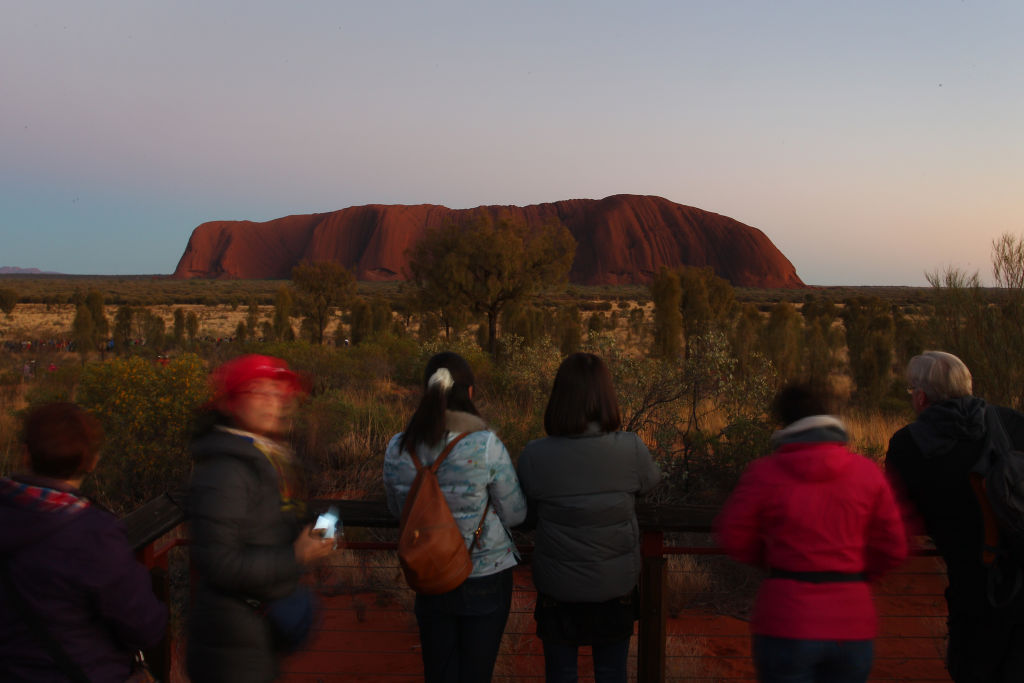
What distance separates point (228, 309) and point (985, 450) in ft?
185

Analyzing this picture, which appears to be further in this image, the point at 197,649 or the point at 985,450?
the point at 985,450

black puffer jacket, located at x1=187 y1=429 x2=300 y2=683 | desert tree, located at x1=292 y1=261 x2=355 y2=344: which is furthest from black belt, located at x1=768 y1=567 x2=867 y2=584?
desert tree, located at x1=292 y1=261 x2=355 y2=344

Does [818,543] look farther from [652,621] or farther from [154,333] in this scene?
[154,333]

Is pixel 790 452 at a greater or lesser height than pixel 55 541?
greater

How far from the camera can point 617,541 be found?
2.29 metres

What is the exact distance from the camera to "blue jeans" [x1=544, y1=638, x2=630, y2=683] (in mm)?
2404

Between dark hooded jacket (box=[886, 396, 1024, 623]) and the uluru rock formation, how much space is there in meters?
105

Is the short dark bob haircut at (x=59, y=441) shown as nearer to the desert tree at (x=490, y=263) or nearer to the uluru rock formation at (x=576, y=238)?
the desert tree at (x=490, y=263)

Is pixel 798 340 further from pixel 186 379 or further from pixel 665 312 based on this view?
pixel 186 379

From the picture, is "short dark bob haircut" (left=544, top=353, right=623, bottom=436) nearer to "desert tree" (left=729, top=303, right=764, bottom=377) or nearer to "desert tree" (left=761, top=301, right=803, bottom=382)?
"desert tree" (left=729, top=303, right=764, bottom=377)

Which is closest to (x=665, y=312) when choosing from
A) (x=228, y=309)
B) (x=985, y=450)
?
(x=985, y=450)

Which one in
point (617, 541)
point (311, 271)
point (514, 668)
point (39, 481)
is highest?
point (311, 271)

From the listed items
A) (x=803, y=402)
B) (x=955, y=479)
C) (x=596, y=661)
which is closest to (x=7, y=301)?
(x=596, y=661)

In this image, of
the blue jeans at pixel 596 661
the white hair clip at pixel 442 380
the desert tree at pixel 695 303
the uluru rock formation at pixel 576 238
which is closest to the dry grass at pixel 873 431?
the blue jeans at pixel 596 661
